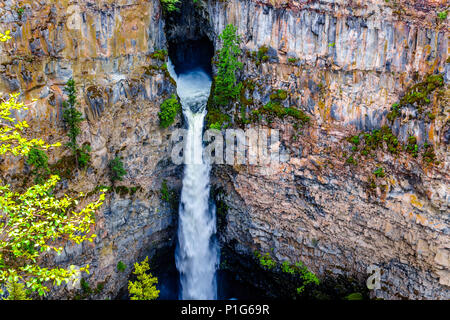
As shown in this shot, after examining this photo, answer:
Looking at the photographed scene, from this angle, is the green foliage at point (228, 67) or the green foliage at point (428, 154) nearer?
the green foliage at point (428, 154)

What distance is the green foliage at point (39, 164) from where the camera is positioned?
17109 millimetres

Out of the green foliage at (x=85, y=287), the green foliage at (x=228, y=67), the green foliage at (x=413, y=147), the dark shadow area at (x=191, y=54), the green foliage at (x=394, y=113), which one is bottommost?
the green foliage at (x=85, y=287)

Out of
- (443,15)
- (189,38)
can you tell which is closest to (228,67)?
(189,38)

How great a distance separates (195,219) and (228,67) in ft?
31.1

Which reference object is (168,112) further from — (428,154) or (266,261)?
(428,154)

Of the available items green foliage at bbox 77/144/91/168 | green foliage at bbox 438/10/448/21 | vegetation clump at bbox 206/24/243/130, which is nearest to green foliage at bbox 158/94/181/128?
vegetation clump at bbox 206/24/243/130

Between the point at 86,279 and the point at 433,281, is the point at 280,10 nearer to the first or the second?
the point at 433,281

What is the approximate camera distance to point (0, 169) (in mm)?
16609

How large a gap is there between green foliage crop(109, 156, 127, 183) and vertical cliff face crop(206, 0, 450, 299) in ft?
19.0

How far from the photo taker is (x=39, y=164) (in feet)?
57.2

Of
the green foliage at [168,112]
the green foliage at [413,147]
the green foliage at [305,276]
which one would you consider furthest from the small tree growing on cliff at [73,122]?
the green foliage at [413,147]

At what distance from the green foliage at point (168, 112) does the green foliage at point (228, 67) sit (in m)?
2.49

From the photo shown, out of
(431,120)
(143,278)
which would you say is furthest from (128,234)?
(431,120)

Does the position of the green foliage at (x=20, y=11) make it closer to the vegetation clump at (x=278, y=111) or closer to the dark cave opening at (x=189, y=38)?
the dark cave opening at (x=189, y=38)
